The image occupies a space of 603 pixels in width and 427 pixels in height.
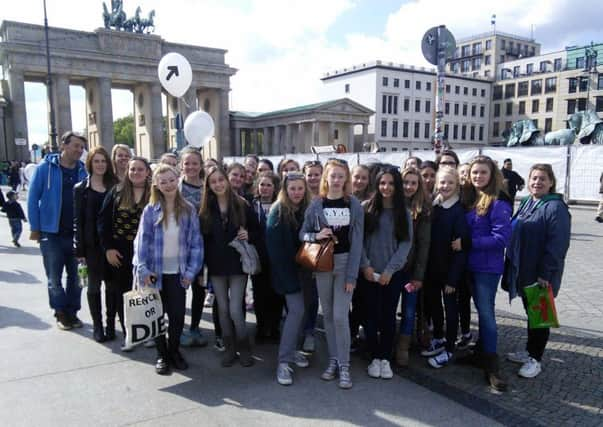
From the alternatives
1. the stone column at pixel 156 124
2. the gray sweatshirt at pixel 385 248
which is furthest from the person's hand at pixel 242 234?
the stone column at pixel 156 124

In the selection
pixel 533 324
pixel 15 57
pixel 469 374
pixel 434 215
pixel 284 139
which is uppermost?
pixel 15 57

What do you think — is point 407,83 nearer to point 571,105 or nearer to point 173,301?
point 571,105

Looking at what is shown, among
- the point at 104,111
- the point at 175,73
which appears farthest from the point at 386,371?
the point at 104,111

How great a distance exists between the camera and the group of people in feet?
12.6

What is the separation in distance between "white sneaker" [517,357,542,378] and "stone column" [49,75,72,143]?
49377mm

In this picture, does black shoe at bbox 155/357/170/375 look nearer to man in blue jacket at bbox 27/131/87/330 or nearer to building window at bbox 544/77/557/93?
man in blue jacket at bbox 27/131/87/330

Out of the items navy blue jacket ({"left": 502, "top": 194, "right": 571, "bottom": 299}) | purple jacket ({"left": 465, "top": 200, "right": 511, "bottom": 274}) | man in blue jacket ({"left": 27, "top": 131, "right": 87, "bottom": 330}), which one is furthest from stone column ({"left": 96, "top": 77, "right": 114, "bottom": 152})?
navy blue jacket ({"left": 502, "top": 194, "right": 571, "bottom": 299})

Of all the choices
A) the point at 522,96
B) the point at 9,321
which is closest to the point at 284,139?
the point at 522,96

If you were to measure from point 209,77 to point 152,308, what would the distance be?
5615cm

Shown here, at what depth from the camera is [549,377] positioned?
3904mm

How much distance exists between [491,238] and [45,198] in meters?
4.79

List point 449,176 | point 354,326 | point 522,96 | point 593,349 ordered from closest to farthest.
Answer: point 449,176, point 593,349, point 354,326, point 522,96

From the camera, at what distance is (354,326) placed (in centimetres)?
477

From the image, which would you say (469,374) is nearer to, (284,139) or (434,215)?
(434,215)
